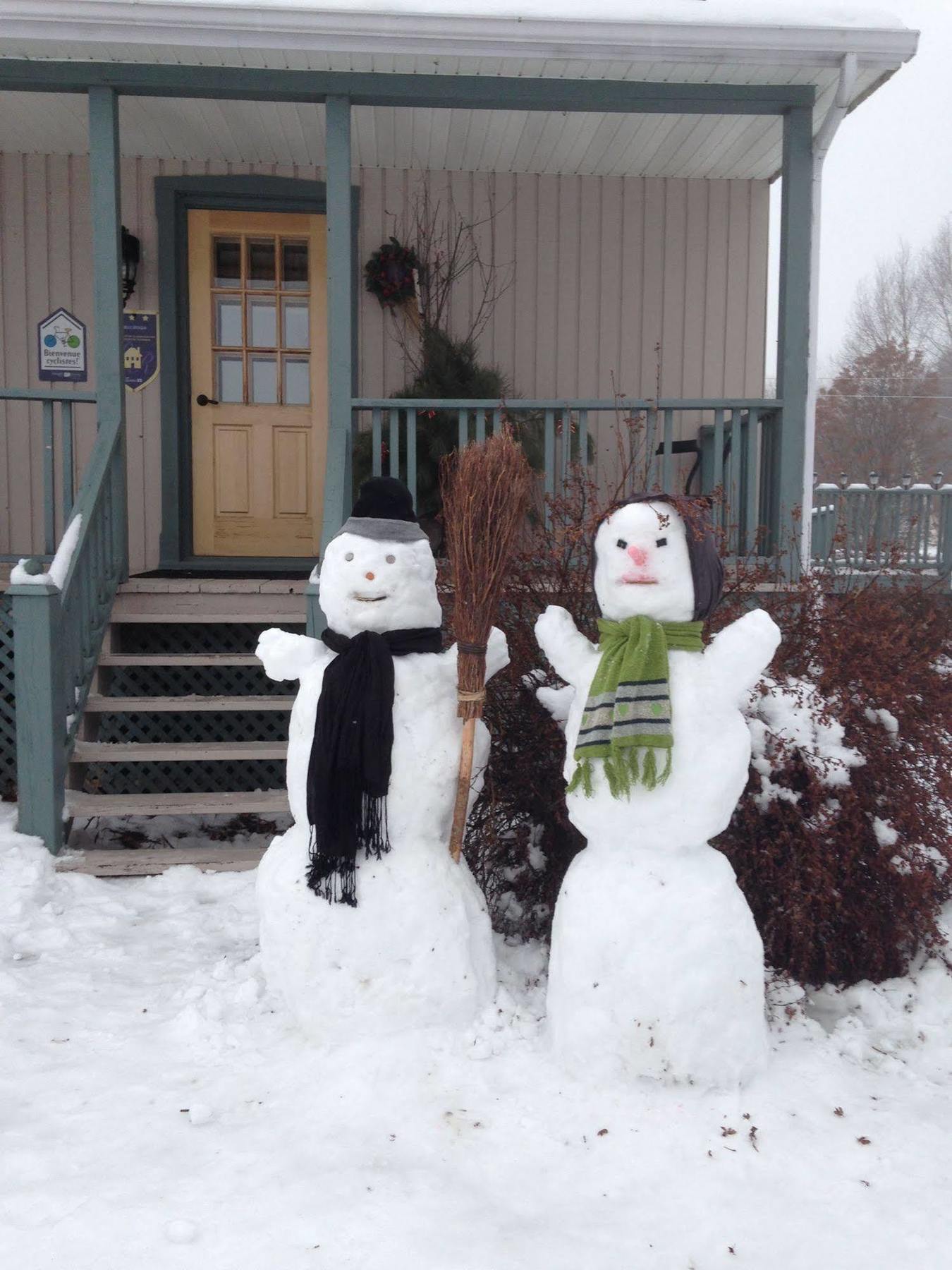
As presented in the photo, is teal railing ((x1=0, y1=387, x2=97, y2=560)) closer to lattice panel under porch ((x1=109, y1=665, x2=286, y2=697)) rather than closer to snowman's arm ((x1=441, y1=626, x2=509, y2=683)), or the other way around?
lattice panel under porch ((x1=109, y1=665, x2=286, y2=697))

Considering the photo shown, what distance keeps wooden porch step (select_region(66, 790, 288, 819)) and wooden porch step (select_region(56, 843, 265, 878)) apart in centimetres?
16

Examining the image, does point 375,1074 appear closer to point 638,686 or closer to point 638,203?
point 638,686

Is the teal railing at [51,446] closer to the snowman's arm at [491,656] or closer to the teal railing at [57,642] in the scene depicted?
the teal railing at [57,642]

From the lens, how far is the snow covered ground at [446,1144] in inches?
76.9

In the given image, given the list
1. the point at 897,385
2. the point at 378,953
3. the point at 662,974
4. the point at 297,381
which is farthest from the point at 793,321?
the point at 897,385

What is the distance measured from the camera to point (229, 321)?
21.4 feet

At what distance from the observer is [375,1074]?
8.10 ft

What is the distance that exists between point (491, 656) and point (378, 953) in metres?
0.83

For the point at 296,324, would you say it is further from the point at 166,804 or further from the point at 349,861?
the point at 349,861

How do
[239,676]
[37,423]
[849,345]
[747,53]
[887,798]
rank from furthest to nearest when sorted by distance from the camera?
[849,345], [37,423], [239,676], [747,53], [887,798]

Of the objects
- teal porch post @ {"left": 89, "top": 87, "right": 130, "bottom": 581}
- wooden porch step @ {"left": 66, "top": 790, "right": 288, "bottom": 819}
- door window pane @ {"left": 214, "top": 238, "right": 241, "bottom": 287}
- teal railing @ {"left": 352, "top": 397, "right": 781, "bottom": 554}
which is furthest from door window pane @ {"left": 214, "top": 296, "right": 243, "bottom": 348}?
wooden porch step @ {"left": 66, "top": 790, "right": 288, "bottom": 819}

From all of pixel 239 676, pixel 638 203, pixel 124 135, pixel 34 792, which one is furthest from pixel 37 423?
pixel 638 203

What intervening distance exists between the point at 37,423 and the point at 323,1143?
554cm

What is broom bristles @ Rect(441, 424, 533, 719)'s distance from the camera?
8.46 feet
